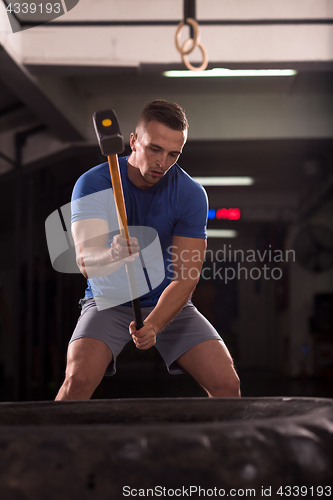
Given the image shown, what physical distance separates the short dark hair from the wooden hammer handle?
19.2 inches

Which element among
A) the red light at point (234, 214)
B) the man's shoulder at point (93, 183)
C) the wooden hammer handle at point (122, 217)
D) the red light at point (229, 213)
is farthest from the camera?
the red light at point (234, 214)

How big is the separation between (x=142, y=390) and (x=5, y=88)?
10.5 feet

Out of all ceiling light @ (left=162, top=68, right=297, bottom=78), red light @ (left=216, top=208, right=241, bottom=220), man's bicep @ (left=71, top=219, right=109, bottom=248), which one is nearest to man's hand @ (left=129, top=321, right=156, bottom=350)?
man's bicep @ (left=71, top=219, right=109, bottom=248)

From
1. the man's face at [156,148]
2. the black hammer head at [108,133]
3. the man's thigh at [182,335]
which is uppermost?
the man's face at [156,148]

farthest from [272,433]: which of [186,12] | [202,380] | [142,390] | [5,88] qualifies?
[142,390]

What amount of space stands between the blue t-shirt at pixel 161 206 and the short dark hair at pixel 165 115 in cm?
20

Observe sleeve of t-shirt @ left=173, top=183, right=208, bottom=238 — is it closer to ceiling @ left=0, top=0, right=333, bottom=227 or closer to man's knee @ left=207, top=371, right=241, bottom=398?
man's knee @ left=207, top=371, right=241, bottom=398

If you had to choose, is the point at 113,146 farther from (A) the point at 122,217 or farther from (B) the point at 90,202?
(B) the point at 90,202

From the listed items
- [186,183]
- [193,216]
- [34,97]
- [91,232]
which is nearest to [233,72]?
[34,97]

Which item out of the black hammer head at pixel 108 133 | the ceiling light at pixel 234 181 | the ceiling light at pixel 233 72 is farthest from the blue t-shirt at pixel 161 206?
the ceiling light at pixel 234 181

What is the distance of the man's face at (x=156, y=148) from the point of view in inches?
62.0

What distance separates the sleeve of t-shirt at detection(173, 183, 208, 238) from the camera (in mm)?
1668

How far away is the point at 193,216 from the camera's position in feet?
5.53

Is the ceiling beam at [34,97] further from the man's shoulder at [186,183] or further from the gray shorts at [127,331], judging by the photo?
the gray shorts at [127,331]
